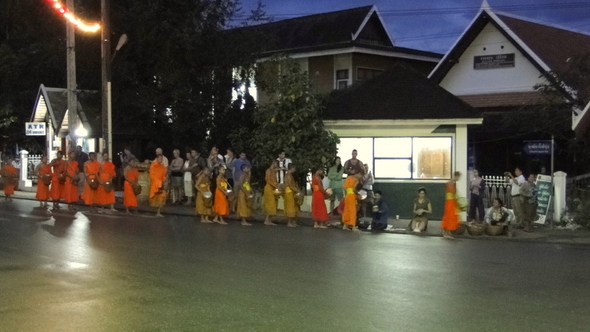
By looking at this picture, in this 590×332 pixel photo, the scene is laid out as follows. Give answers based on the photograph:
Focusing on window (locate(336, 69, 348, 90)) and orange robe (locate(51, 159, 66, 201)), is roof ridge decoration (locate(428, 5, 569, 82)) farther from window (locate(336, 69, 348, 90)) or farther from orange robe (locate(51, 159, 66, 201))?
orange robe (locate(51, 159, 66, 201))

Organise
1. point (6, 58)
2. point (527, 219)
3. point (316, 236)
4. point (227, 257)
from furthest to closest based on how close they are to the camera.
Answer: point (6, 58) < point (527, 219) < point (316, 236) < point (227, 257)

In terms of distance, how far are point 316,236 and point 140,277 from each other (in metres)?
6.37

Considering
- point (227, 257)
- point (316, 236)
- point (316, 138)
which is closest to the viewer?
point (227, 257)

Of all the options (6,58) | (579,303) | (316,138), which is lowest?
(579,303)

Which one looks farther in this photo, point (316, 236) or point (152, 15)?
point (152, 15)

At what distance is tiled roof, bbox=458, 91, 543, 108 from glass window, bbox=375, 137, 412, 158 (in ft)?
25.5

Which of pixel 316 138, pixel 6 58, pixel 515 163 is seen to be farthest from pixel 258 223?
pixel 6 58

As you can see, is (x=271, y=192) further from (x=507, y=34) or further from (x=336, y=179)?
(x=507, y=34)

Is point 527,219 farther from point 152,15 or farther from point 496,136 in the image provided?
point 152,15

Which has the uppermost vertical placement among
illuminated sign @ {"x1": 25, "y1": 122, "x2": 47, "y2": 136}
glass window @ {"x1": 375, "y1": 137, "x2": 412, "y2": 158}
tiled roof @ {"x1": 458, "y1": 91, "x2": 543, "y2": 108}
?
tiled roof @ {"x1": 458, "y1": 91, "x2": 543, "y2": 108}

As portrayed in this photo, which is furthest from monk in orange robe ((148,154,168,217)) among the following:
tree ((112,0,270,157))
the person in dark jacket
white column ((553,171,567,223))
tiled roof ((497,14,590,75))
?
tiled roof ((497,14,590,75))

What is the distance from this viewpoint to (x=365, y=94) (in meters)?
23.5

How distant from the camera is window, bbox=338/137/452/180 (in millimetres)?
21797

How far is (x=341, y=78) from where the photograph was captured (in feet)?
110
